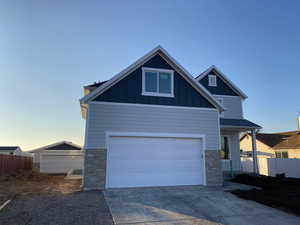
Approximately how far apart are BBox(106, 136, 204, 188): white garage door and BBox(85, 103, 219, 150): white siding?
0.43 metres

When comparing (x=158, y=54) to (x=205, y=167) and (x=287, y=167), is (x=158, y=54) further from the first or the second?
(x=287, y=167)

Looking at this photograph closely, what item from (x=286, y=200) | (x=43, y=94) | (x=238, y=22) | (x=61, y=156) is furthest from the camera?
(x=61, y=156)

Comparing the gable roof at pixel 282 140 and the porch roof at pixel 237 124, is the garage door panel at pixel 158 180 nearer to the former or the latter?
the porch roof at pixel 237 124

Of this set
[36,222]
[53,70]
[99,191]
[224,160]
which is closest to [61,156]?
[53,70]

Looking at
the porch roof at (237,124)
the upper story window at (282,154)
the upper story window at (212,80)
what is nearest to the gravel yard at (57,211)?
the porch roof at (237,124)

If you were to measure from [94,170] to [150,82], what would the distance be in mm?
4679

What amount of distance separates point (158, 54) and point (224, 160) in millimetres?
9379

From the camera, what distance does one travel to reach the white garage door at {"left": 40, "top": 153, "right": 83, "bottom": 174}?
19.0 metres

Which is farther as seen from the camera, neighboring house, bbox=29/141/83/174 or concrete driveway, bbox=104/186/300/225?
neighboring house, bbox=29/141/83/174

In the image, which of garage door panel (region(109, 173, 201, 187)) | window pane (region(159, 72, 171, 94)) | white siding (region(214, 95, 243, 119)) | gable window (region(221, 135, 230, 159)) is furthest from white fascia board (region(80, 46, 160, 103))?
gable window (region(221, 135, 230, 159))

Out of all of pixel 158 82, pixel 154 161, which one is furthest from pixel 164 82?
→ pixel 154 161

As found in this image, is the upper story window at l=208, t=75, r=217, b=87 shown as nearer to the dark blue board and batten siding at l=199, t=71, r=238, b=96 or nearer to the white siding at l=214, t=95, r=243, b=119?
the dark blue board and batten siding at l=199, t=71, r=238, b=96

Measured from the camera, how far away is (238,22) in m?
11.8

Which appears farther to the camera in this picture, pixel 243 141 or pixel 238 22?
pixel 243 141
